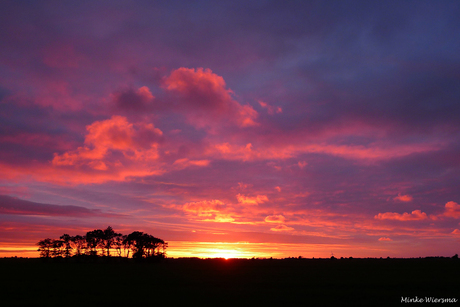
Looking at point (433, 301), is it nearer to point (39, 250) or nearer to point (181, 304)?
point (181, 304)

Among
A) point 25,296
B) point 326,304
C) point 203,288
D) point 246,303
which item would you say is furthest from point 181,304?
point 25,296

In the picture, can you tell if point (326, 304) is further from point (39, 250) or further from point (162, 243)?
point (39, 250)

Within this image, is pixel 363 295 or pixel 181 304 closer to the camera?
pixel 181 304

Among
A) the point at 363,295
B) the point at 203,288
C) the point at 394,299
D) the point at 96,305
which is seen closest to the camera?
the point at 96,305

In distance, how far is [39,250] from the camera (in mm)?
145125

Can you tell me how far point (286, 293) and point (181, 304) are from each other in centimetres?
1489

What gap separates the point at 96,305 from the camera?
105 ft

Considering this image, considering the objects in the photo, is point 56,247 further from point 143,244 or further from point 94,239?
point 143,244

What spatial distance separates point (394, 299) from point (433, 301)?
3.91 m

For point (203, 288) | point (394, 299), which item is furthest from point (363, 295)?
point (203, 288)

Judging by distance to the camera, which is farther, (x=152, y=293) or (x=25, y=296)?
(x=152, y=293)

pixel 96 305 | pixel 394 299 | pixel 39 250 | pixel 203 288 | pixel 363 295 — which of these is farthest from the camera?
pixel 39 250

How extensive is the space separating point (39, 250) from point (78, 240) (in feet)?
55.9

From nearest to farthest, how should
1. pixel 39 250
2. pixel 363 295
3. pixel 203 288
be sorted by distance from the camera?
pixel 363 295, pixel 203 288, pixel 39 250
